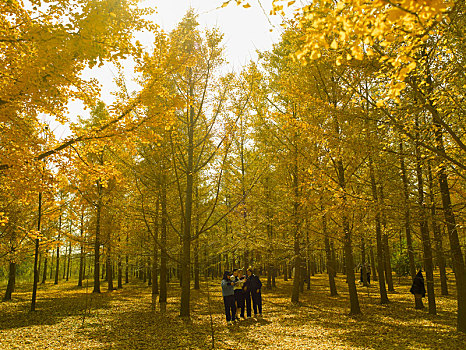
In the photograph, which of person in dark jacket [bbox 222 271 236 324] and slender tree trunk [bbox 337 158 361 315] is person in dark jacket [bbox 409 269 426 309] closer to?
slender tree trunk [bbox 337 158 361 315]

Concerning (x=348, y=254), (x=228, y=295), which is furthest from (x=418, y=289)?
(x=228, y=295)

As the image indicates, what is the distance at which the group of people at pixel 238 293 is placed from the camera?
8.62m

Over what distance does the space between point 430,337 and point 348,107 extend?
636 centimetres

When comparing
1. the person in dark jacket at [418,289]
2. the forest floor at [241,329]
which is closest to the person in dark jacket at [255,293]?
the forest floor at [241,329]

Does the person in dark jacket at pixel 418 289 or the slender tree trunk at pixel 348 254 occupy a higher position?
the slender tree trunk at pixel 348 254

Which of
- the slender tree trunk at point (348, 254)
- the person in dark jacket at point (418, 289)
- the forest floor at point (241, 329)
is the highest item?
the slender tree trunk at point (348, 254)

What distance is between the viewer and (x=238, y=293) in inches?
374

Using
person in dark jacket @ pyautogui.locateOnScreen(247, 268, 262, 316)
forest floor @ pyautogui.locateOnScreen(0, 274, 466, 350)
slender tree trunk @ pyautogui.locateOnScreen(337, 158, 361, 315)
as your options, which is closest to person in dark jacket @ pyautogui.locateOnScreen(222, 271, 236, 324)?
forest floor @ pyautogui.locateOnScreen(0, 274, 466, 350)

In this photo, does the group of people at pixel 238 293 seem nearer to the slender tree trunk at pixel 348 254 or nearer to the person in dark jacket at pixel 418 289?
the slender tree trunk at pixel 348 254

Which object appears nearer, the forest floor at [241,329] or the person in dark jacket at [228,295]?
the forest floor at [241,329]

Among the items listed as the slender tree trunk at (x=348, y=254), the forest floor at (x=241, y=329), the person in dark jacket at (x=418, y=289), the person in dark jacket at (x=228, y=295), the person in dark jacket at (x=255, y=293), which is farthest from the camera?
the person in dark jacket at (x=418, y=289)

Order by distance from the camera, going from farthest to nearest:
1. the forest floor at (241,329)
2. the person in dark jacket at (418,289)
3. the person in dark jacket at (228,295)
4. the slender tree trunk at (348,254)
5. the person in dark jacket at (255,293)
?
the person in dark jacket at (418,289) → the person in dark jacket at (255,293) → the slender tree trunk at (348,254) → the person in dark jacket at (228,295) → the forest floor at (241,329)

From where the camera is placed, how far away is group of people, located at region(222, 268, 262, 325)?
340 inches

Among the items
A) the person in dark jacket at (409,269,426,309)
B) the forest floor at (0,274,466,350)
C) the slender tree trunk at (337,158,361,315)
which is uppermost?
the slender tree trunk at (337,158,361,315)
